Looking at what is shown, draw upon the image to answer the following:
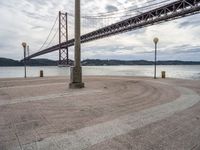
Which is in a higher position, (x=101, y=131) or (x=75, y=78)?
(x=75, y=78)

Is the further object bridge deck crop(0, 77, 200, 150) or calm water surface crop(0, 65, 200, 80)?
calm water surface crop(0, 65, 200, 80)

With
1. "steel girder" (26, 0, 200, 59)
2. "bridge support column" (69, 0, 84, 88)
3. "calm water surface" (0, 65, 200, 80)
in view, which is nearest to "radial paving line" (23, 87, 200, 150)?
"bridge support column" (69, 0, 84, 88)

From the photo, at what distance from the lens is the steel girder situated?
93.6 ft

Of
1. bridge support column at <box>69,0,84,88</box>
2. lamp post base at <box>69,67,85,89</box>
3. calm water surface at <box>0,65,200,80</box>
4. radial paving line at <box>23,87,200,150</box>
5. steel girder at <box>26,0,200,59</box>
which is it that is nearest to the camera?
radial paving line at <box>23,87,200,150</box>

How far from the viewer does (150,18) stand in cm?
3747

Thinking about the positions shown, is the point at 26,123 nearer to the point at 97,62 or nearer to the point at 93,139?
the point at 93,139

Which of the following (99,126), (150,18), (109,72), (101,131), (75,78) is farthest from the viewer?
(109,72)

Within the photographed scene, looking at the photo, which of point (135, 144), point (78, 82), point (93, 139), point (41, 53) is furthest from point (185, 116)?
point (41, 53)

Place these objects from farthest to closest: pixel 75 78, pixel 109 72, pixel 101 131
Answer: pixel 109 72, pixel 75 78, pixel 101 131

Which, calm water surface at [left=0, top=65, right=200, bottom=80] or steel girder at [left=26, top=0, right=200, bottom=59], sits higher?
steel girder at [left=26, top=0, right=200, bottom=59]

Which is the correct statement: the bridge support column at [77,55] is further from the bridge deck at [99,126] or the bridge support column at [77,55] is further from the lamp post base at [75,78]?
the bridge deck at [99,126]

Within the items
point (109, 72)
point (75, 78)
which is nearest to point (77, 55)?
point (75, 78)

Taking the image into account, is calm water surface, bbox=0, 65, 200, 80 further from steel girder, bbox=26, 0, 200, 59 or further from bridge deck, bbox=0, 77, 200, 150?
bridge deck, bbox=0, 77, 200, 150

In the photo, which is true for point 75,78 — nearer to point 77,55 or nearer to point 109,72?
point 77,55
